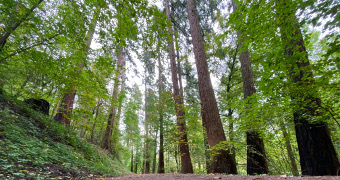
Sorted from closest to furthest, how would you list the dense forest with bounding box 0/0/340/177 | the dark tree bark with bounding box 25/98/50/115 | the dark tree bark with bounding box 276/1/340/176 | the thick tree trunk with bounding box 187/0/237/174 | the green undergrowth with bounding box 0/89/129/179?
the dense forest with bounding box 0/0/340/177 < the green undergrowth with bounding box 0/89/129/179 < the dark tree bark with bounding box 276/1/340/176 < the thick tree trunk with bounding box 187/0/237/174 < the dark tree bark with bounding box 25/98/50/115

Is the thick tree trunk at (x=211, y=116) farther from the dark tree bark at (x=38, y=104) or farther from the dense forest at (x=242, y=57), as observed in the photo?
the dark tree bark at (x=38, y=104)

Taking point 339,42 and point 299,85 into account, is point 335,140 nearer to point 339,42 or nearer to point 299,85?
point 299,85

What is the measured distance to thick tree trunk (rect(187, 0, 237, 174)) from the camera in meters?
3.71

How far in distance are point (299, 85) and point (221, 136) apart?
2.10m

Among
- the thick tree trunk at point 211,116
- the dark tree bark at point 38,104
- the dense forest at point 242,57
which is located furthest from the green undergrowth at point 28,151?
the thick tree trunk at point 211,116

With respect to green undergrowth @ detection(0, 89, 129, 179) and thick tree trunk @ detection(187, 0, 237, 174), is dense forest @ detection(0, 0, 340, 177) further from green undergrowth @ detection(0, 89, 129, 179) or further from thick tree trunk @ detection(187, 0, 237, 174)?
green undergrowth @ detection(0, 89, 129, 179)

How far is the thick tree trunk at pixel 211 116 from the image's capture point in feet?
12.2

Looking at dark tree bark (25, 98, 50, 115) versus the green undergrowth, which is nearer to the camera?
the green undergrowth

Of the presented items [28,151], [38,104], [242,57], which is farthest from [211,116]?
[38,104]

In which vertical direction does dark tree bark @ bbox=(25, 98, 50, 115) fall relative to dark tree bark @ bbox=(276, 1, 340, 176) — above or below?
above

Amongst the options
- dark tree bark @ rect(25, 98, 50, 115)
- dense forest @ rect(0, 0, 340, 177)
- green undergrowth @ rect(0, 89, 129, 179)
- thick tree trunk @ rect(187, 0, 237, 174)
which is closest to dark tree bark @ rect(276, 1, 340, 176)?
dense forest @ rect(0, 0, 340, 177)

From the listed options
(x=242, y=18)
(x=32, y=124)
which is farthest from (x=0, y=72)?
(x=242, y=18)

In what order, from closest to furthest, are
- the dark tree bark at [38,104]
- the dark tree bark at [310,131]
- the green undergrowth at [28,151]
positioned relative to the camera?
the green undergrowth at [28,151] → the dark tree bark at [310,131] → the dark tree bark at [38,104]

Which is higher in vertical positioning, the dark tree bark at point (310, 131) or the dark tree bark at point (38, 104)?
the dark tree bark at point (38, 104)
